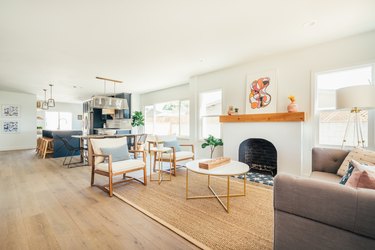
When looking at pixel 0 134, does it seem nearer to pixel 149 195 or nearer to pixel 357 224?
pixel 149 195

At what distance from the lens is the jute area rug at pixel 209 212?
173 cm

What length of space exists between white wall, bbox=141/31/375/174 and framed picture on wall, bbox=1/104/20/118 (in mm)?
8810

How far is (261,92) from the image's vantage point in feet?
13.1

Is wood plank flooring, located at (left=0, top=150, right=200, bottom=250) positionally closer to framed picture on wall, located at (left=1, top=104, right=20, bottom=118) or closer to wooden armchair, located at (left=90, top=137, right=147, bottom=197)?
wooden armchair, located at (left=90, top=137, right=147, bottom=197)

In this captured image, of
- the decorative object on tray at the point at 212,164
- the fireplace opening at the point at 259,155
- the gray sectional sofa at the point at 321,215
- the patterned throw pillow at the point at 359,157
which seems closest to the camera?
the gray sectional sofa at the point at 321,215

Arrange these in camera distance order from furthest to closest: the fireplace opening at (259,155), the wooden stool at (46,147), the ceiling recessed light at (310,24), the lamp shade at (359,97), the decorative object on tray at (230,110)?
the wooden stool at (46,147) → the decorative object on tray at (230,110) → the fireplace opening at (259,155) → the ceiling recessed light at (310,24) → the lamp shade at (359,97)

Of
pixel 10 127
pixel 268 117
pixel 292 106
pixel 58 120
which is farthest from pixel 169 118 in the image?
pixel 58 120

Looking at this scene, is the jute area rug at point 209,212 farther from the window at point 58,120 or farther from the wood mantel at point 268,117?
the window at point 58,120

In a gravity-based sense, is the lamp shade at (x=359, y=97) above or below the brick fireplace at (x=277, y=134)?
above

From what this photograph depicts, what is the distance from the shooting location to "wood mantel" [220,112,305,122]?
3363 mm

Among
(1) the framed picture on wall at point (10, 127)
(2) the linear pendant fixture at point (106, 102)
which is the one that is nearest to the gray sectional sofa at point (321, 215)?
(2) the linear pendant fixture at point (106, 102)

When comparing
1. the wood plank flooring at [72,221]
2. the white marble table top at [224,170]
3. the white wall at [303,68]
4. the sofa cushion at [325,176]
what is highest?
the white wall at [303,68]

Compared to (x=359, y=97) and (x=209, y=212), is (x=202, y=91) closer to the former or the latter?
(x=359, y=97)

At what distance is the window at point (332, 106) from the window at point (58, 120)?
13245 millimetres
